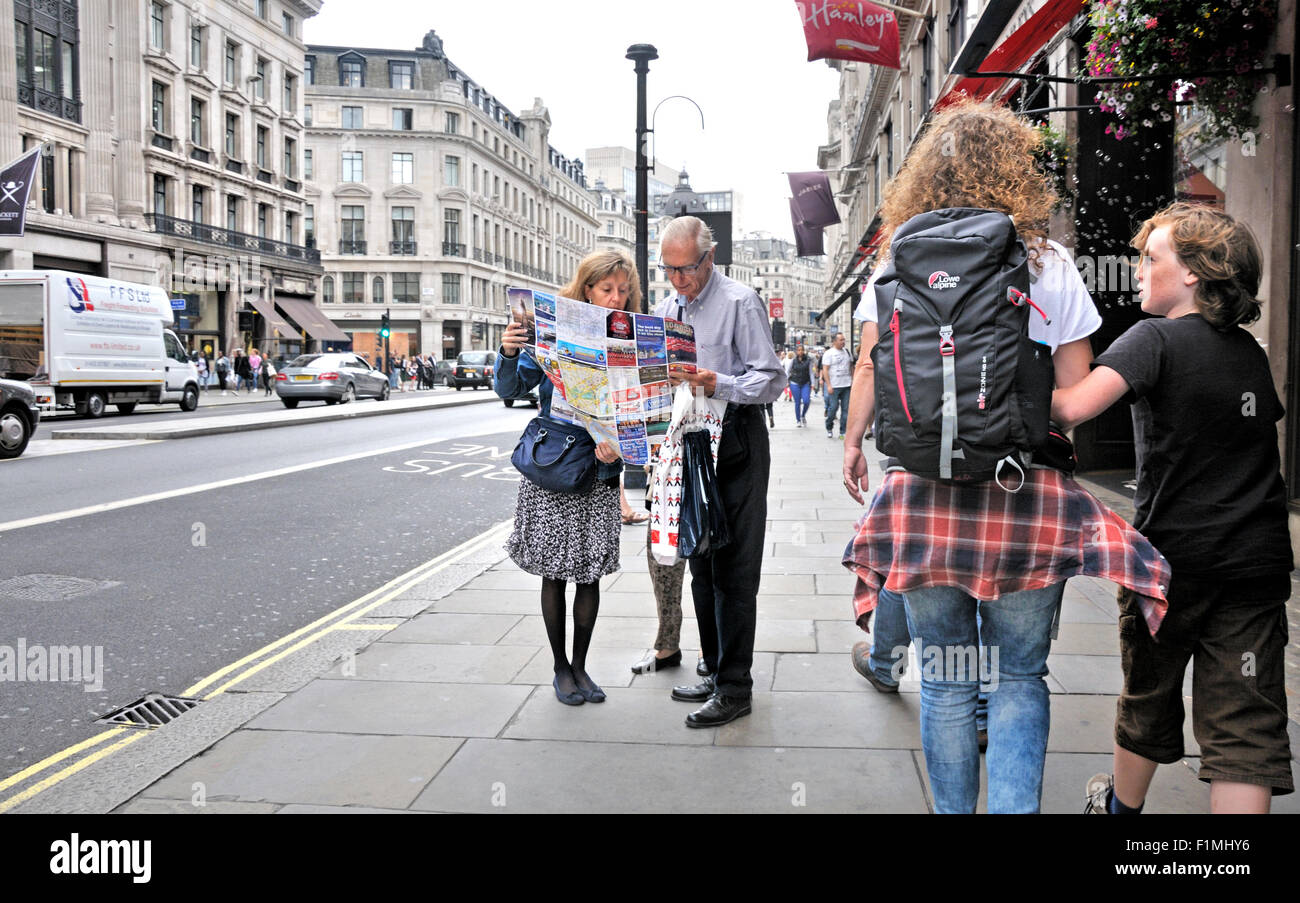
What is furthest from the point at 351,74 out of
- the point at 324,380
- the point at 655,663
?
the point at 655,663

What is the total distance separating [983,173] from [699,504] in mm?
1639

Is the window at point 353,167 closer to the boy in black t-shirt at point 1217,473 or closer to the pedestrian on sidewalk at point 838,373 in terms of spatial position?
the pedestrian on sidewalk at point 838,373

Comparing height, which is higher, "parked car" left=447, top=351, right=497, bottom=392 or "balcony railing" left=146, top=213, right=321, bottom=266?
"balcony railing" left=146, top=213, right=321, bottom=266

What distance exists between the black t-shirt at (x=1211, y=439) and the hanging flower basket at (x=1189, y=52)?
15.6 feet

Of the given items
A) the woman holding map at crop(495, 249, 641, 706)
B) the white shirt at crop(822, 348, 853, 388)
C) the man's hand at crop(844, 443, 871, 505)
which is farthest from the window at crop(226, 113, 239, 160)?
the man's hand at crop(844, 443, 871, 505)

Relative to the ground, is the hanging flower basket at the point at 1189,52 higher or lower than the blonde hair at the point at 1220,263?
higher

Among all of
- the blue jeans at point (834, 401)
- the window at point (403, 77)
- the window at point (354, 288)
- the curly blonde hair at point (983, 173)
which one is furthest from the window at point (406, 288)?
the curly blonde hair at point (983, 173)

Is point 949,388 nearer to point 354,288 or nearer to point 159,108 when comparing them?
point 159,108

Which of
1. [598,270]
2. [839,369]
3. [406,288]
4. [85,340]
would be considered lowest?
[839,369]

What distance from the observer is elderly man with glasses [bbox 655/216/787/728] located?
3893 millimetres

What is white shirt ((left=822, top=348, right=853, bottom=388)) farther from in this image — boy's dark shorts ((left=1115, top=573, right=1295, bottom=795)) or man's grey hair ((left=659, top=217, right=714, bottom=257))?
boy's dark shorts ((left=1115, top=573, right=1295, bottom=795))

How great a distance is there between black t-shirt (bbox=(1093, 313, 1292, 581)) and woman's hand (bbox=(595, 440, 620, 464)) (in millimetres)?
1897

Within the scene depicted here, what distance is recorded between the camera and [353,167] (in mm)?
69625

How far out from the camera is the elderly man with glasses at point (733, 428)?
12.8 ft
